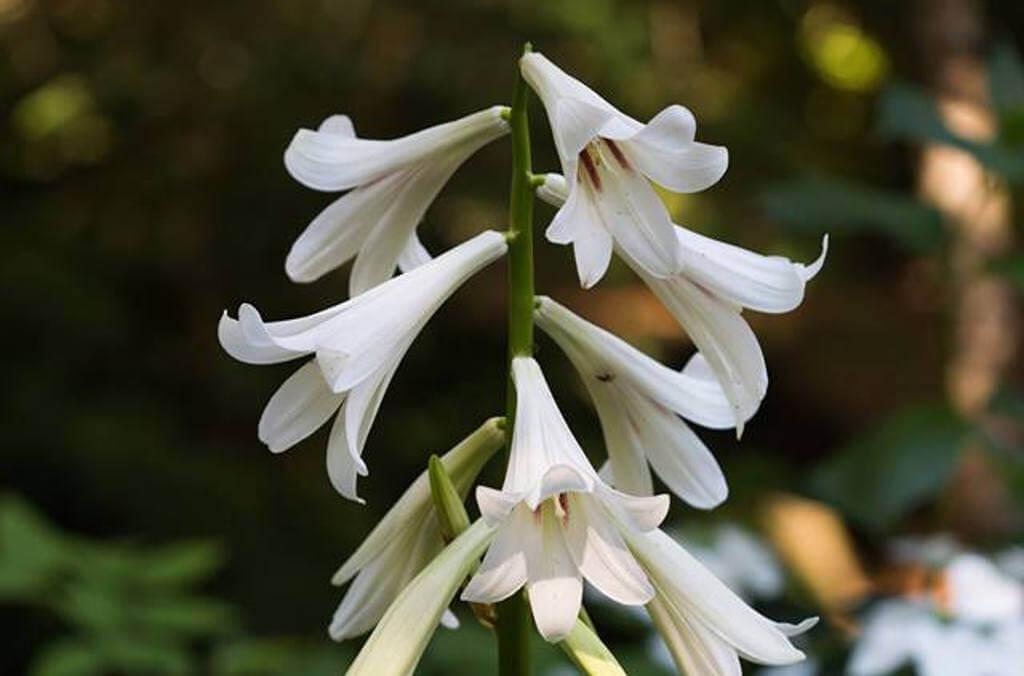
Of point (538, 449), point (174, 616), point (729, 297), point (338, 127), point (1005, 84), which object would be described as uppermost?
point (1005, 84)

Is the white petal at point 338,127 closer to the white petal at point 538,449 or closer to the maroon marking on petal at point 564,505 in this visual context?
the white petal at point 538,449

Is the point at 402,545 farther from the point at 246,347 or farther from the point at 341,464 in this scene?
the point at 246,347

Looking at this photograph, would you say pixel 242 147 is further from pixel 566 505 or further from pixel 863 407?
pixel 566 505

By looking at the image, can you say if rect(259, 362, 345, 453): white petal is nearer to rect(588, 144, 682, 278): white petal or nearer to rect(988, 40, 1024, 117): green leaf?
rect(588, 144, 682, 278): white petal

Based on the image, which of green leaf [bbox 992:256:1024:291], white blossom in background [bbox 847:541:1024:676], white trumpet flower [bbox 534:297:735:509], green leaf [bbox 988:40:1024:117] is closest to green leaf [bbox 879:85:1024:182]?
green leaf [bbox 988:40:1024:117]

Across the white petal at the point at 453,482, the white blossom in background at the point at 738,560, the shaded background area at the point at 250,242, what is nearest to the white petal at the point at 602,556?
the white petal at the point at 453,482

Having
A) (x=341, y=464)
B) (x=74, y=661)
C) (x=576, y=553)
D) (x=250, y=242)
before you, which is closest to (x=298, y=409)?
(x=341, y=464)
